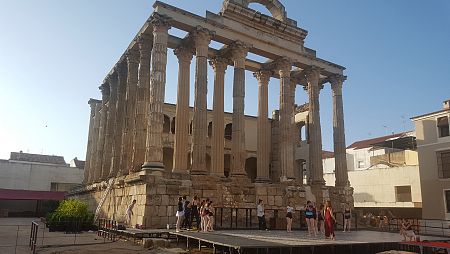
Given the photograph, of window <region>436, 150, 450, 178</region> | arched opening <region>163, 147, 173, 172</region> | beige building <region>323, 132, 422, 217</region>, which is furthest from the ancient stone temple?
beige building <region>323, 132, 422, 217</region>

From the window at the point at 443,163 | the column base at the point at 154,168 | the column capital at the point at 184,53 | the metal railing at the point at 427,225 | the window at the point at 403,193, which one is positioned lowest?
the metal railing at the point at 427,225

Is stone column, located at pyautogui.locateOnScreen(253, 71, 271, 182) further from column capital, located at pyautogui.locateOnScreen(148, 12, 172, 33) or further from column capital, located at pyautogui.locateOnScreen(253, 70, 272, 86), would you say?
column capital, located at pyautogui.locateOnScreen(148, 12, 172, 33)

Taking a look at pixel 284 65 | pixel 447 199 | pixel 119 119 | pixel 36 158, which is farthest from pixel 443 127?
pixel 36 158

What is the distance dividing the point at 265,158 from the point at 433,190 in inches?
610

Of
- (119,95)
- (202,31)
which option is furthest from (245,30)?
(119,95)

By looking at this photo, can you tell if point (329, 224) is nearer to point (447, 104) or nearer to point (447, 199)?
point (447, 199)

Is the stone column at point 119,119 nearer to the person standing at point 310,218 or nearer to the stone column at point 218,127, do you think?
the stone column at point 218,127

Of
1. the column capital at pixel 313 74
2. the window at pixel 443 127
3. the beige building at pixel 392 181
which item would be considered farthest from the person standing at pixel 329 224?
the beige building at pixel 392 181

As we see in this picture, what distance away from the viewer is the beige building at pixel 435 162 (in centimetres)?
2948

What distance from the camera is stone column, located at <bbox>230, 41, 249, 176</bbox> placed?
74.2 feet

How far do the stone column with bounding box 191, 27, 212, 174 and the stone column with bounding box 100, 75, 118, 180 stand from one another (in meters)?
9.58

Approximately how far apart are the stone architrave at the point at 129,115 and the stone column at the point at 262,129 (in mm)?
7975

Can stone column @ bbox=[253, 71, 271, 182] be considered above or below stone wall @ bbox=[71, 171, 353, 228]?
above

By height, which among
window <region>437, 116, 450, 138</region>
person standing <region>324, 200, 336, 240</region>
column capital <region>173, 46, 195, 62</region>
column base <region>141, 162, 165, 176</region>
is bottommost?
person standing <region>324, 200, 336, 240</region>
